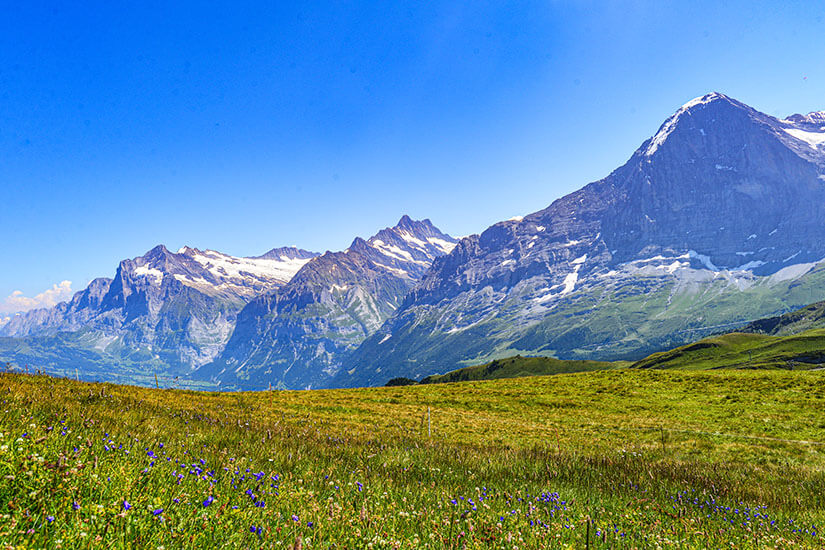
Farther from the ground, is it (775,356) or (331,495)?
(331,495)

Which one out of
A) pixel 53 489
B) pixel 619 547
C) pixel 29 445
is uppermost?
pixel 29 445

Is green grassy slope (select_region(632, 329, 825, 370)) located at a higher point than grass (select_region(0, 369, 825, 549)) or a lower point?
lower

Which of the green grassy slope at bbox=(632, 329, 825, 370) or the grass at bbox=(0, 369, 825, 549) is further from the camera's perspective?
the green grassy slope at bbox=(632, 329, 825, 370)

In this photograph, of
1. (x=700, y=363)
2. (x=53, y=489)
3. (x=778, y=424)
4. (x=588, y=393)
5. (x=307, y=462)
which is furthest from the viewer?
(x=700, y=363)

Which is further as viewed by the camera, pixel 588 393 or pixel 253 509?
pixel 588 393

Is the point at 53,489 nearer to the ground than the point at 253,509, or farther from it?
farther from it

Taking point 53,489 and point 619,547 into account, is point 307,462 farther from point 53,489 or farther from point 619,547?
point 619,547

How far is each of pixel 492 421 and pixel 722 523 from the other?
1152 inches

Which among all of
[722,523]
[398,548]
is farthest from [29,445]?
[722,523]

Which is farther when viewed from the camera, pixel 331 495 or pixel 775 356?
pixel 775 356

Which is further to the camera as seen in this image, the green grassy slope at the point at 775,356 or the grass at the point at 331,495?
the green grassy slope at the point at 775,356

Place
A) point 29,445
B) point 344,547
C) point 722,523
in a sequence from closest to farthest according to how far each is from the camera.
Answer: point 344,547 < point 29,445 < point 722,523

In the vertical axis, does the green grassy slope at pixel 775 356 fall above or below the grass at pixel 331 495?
below

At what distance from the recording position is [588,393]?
53.4 meters
